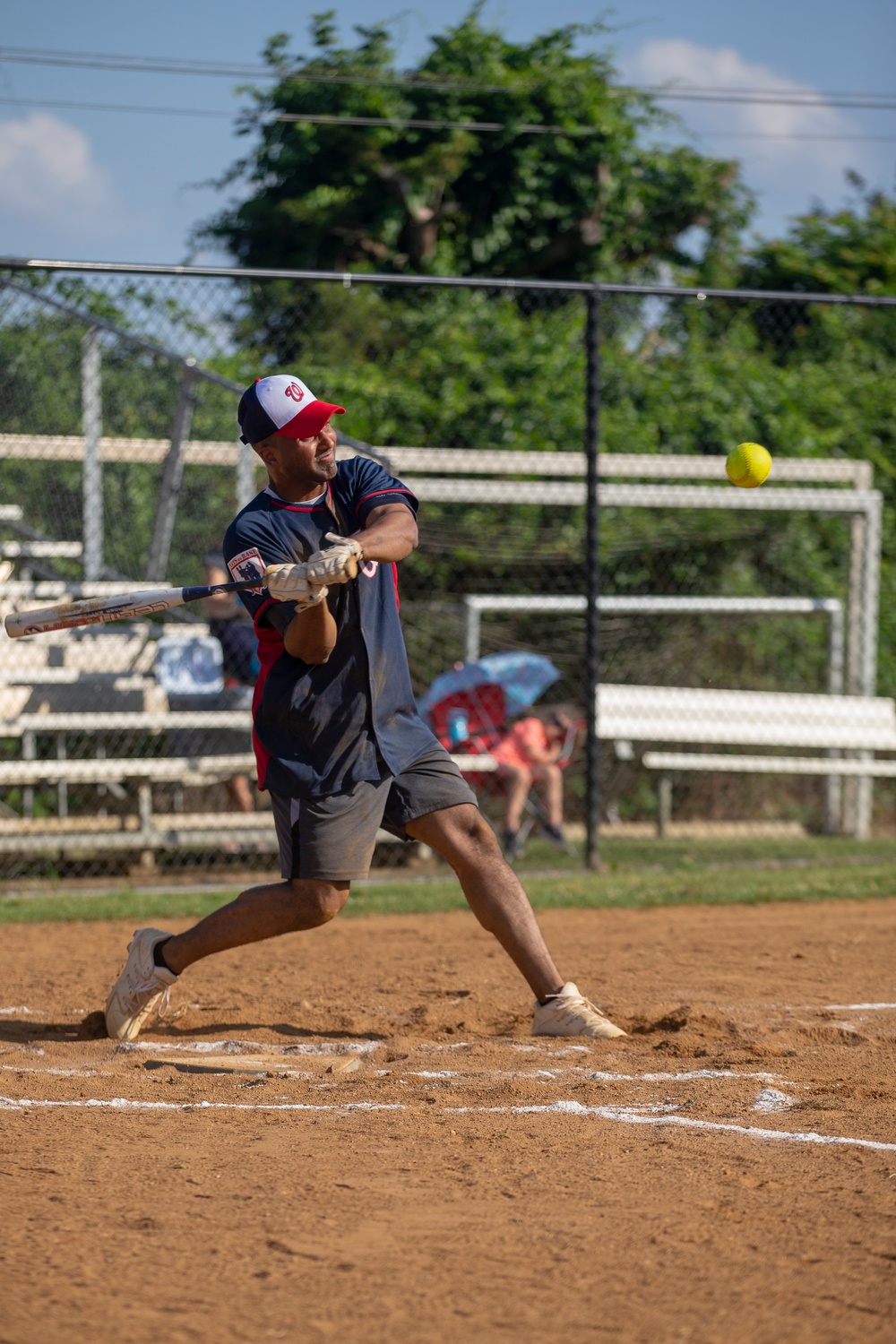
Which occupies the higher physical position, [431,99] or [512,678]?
[431,99]

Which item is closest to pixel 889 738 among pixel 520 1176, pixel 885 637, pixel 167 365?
pixel 885 637

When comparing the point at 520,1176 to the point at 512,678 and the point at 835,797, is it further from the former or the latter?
the point at 835,797

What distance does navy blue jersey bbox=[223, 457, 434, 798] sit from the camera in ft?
13.4

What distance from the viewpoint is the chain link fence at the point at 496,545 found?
8375 millimetres

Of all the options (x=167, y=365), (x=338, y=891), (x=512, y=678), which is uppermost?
(x=167, y=365)

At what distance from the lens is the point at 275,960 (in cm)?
581

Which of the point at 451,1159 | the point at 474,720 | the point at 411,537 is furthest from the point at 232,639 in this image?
the point at 451,1159

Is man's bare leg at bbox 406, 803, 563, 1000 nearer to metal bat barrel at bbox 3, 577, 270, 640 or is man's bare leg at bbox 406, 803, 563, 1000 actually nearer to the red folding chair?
metal bat barrel at bbox 3, 577, 270, 640

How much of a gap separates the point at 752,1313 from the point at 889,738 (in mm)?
8478

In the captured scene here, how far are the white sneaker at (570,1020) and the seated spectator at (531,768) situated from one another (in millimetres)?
4337

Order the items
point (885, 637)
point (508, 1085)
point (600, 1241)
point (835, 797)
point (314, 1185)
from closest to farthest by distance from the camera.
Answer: point (600, 1241), point (314, 1185), point (508, 1085), point (835, 797), point (885, 637)

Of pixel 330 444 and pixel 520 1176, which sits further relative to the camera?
pixel 330 444

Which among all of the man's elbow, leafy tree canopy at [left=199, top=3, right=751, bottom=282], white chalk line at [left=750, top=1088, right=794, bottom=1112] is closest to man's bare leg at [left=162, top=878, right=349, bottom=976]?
the man's elbow

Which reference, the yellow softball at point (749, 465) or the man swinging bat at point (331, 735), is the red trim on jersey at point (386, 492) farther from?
the yellow softball at point (749, 465)
